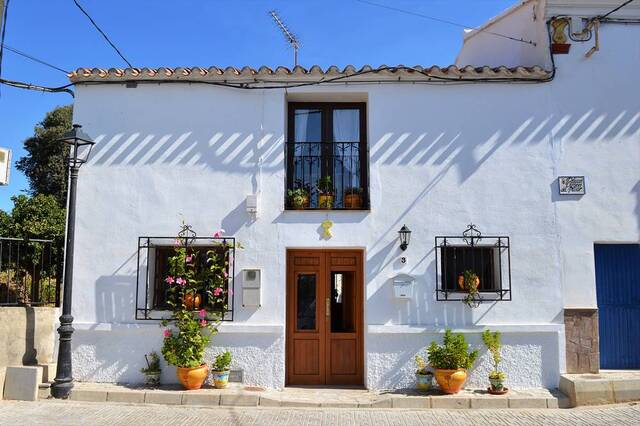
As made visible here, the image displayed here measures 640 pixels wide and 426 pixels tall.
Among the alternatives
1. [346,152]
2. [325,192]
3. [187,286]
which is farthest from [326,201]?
[187,286]

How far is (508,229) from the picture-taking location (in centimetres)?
826

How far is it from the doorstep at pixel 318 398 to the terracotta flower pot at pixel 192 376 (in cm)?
11

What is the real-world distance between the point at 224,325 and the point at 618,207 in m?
6.33

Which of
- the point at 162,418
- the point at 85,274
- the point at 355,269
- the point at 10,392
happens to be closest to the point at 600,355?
the point at 355,269

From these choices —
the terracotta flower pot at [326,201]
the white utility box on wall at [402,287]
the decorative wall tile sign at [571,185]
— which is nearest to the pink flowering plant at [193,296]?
the terracotta flower pot at [326,201]

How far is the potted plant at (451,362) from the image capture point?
751 cm

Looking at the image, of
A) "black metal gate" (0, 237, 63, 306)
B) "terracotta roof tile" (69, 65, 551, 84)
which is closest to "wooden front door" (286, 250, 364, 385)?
"terracotta roof tile" (69, 65, 551, 84)

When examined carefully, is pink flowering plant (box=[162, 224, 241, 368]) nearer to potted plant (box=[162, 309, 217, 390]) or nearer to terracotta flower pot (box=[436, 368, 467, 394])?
potted plant (box=[162, 309, 217, 390])

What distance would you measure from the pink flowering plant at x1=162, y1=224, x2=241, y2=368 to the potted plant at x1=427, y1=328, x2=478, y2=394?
10.5ft

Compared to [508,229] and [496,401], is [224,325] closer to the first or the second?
[496,401]

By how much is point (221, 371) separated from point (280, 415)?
4.14 feet

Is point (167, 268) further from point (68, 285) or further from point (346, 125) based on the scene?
point (346, 125)

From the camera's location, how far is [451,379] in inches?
296

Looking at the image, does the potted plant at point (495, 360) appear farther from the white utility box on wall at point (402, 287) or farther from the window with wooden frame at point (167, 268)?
the window with wooden frame at point (167, 268)
